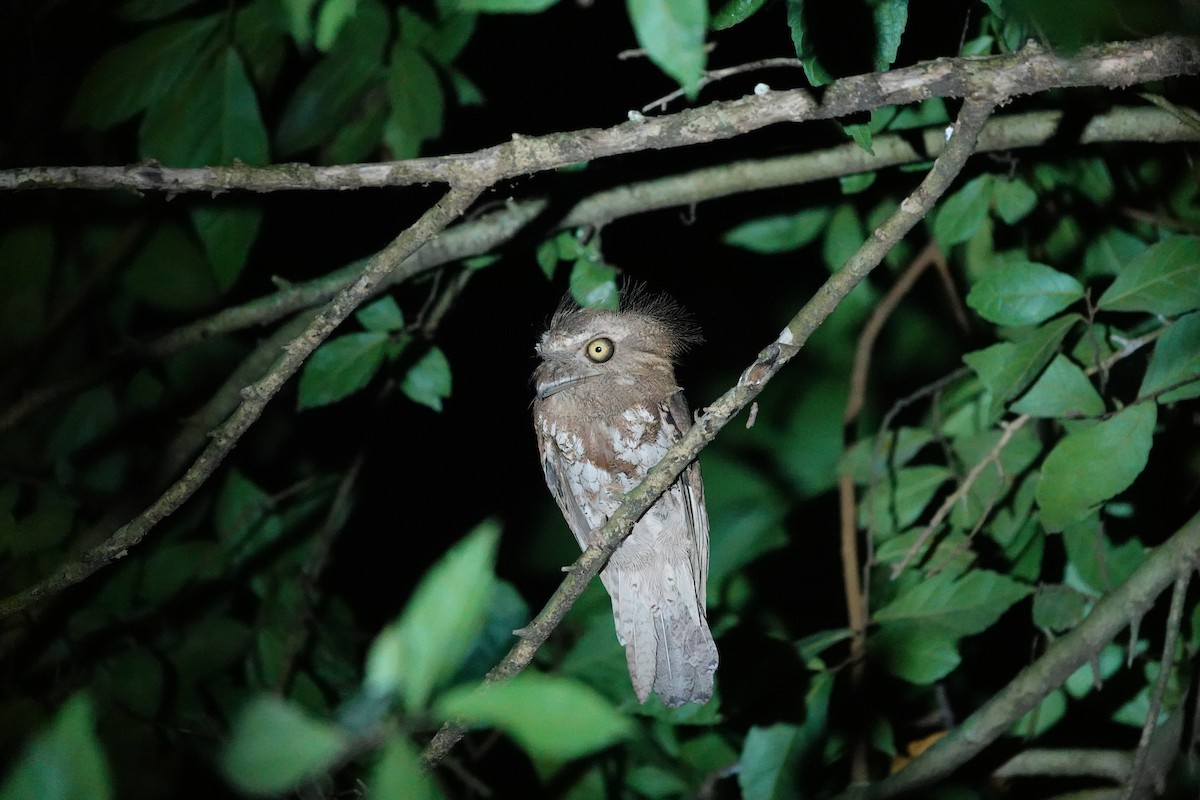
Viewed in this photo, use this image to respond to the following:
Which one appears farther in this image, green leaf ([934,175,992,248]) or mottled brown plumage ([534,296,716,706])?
mottled brown plumage ([534,296,716,706])

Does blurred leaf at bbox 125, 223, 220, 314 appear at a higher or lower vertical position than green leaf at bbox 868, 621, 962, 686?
higher

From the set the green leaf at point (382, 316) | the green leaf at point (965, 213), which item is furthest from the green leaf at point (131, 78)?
the green leaf at point (965, 213)

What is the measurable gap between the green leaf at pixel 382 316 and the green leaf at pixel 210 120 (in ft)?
1.44

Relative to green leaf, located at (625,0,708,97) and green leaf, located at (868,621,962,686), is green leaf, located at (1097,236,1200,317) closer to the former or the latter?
green leaf, located at (868,621,962,686)

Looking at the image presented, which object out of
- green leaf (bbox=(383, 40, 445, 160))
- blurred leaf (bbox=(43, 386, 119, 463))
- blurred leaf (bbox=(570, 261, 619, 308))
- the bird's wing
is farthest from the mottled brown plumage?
blurred leaf (bbox=(43, 386, 119, 463))

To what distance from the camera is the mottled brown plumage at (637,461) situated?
8.13 feet

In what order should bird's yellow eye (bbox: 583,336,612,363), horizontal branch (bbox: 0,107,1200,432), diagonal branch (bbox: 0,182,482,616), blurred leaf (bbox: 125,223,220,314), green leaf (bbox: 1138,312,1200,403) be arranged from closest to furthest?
diagonal branch (bbox: 0,182,482,616) → green leaf (bbox: 1138,312,1200,403) → horizontal branch (bbox: 0,107,1200,432) → bird's yellow eye (bbox: 583,336,612,363) → blurred leaf (bbox: 125,223,220,314)

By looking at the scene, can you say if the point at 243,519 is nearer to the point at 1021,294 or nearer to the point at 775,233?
the point at 775,233

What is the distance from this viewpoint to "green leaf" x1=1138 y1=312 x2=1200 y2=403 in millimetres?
1843

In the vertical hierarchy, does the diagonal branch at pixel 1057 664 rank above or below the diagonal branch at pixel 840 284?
below

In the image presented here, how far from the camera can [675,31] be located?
2.20 ft

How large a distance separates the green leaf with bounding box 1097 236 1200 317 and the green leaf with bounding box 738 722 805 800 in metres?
1.27

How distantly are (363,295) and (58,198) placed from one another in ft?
6.42

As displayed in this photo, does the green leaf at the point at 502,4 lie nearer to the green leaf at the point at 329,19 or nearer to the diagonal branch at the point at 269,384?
the green leaf at the point at 329,19
